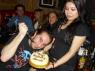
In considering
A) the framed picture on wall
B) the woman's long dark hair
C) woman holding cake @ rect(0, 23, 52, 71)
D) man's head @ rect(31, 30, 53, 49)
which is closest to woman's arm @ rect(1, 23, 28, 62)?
woman holding cake @ rect(0, 23, 52, 71)

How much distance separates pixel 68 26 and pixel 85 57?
183cm

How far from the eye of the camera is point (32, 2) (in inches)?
277

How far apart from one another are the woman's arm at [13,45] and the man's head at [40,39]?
5.9 inches

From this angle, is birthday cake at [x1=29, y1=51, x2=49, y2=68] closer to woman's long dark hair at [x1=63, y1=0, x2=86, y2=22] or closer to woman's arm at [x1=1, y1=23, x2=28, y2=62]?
woman's arm at [x1=1, y1=23, x2=28, y2=62]

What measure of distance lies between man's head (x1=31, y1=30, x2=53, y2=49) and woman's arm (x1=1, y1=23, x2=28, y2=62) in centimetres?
15

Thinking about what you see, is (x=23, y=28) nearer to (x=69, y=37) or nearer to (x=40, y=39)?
(x=40, y=39)

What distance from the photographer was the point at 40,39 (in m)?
2.31

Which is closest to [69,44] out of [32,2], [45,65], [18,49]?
[45,65]

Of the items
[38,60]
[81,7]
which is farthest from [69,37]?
[38,60]

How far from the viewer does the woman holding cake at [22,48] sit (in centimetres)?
217

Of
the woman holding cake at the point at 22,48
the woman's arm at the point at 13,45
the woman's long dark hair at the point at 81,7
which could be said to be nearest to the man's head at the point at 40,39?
the woman holding cake at the point at 22,48

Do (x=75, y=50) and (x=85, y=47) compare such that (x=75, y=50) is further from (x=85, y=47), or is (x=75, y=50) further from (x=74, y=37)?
(x=85, y=47)

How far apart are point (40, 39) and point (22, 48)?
159 mm

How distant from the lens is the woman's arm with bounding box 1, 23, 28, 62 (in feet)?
7.05
